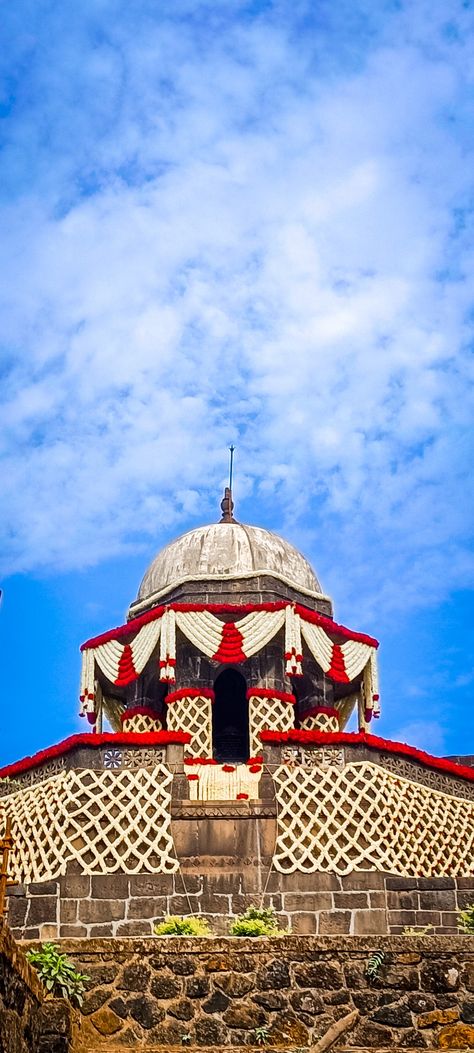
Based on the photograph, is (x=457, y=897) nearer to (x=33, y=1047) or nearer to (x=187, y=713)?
(x=187, y=713)

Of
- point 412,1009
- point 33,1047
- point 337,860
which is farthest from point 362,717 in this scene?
point 33,1047

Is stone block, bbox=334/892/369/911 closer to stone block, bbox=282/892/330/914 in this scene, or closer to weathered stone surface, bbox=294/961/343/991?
stone block, bbox=282/892/330/914

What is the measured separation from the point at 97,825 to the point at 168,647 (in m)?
4.88

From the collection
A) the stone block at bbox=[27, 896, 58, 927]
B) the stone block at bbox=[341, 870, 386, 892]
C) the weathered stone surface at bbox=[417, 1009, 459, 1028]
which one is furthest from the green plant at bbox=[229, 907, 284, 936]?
the weathered stone surface at bbox=[417, 1009, 459, 1028]

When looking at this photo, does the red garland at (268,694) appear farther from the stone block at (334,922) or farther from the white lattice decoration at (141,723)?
the stone block at (334,922)

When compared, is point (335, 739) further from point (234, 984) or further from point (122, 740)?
point (234, 984)

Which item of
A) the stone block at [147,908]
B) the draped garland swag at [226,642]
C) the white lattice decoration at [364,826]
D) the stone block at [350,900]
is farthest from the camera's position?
the draped garland swag at [226,642]

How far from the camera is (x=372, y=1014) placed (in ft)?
35.7

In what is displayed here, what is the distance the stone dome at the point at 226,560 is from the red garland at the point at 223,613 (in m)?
1.08

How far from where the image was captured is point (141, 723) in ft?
84.1

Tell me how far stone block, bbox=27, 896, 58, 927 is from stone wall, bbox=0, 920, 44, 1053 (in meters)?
9.36

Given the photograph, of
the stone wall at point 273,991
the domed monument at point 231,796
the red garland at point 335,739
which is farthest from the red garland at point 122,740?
the stone wall at point 273,991

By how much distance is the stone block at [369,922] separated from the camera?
62.8 ft

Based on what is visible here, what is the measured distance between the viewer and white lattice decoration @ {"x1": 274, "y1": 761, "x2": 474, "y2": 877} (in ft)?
65.6
